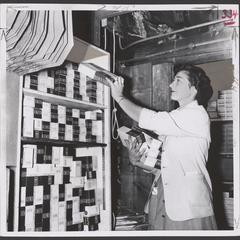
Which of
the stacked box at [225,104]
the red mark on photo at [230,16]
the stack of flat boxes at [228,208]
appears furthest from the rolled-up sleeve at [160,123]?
the red mark on photo at [230,16]

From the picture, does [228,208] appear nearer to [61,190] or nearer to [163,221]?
[163,221]

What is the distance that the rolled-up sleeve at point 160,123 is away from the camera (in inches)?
91.7

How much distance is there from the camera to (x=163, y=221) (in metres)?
2.33

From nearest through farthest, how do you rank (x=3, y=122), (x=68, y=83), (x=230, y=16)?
(x=3, y=122) → (x=230, y=16) → (x=68, y=83)

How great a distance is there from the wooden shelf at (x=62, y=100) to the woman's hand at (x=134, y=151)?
338 mm

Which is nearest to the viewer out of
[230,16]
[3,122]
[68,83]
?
[3,122]

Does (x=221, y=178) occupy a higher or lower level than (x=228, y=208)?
higher

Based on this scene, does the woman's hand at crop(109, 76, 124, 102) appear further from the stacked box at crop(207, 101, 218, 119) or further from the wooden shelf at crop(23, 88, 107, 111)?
the stacked box at crop(207, 101, 218, 119)

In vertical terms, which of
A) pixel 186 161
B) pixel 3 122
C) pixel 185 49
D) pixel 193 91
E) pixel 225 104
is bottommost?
pixel 186 161

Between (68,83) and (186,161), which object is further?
(68,83)

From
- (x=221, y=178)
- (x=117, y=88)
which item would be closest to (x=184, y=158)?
(x=221, y=178)

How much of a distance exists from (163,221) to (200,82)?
1.02m

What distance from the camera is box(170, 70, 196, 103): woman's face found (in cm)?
237

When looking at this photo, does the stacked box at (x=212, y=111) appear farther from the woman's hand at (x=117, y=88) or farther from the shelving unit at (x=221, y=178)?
the woman's hand at (x=117, y=88)
